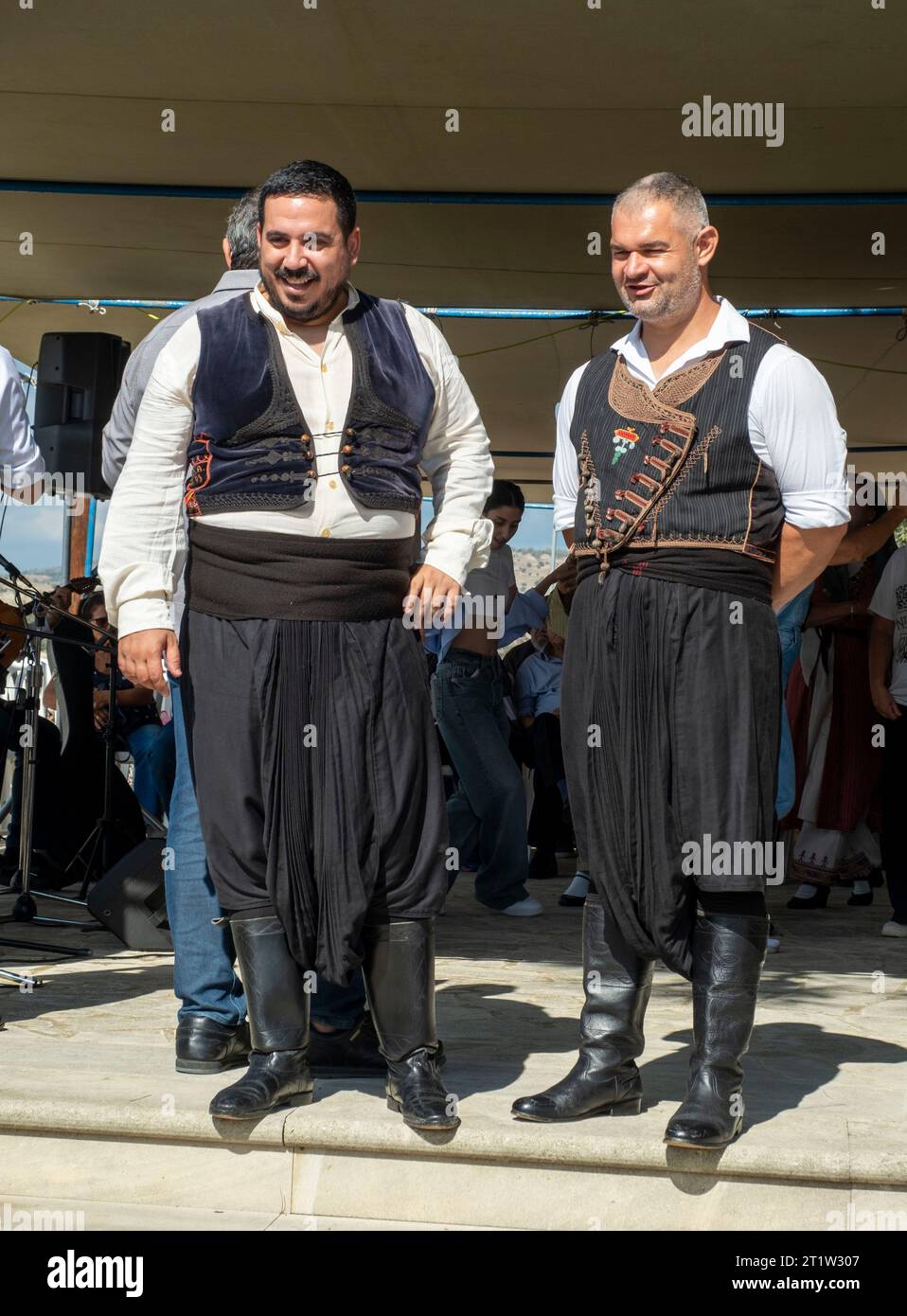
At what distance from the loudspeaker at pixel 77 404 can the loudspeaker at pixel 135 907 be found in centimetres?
289

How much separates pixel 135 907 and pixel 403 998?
3.09 meters

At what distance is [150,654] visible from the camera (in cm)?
307

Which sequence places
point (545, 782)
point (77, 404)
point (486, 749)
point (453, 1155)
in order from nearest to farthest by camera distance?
point (453, 1155) < point (486, 749) < point (77, 404) < point (545, 782)

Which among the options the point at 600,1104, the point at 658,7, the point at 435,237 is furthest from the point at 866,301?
the point at 600,1104

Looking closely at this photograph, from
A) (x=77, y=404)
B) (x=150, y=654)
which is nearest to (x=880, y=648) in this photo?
(x=150, y=654)

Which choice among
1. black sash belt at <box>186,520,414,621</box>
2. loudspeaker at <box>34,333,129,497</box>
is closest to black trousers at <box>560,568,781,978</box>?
black sash belt at <box>186,520,414,621</box>

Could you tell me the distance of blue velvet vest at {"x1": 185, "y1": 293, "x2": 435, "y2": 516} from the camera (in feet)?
10.2

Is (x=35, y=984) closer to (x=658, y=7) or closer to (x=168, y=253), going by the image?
(x=658, y=7)

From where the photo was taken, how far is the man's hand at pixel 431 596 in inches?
124

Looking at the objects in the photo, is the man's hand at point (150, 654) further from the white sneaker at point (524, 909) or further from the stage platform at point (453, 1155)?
the white sneaker at point (524, 909)

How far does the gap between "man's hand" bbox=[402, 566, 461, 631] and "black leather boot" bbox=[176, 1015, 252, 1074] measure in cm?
116

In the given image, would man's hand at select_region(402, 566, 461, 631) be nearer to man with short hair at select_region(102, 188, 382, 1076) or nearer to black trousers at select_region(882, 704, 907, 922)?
man with short hair at select_region(102, 188, 382, 1076)

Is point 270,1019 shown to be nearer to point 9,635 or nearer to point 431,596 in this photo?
point 431,596
